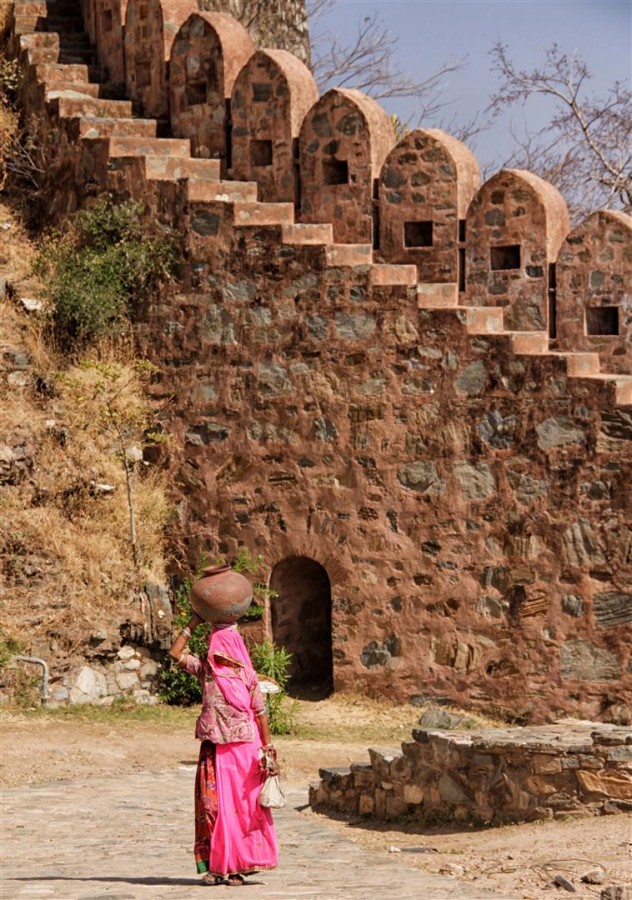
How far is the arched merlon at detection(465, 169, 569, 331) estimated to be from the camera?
16.0 meters

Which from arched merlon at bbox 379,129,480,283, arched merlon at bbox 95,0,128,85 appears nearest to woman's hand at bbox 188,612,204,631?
arched merlon at bbox 379,129,480,283

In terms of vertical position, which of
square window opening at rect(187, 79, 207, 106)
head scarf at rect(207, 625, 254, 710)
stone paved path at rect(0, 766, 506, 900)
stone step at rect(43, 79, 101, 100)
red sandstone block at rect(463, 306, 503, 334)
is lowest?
stone paved path at rect(0, 766, 506, 900)

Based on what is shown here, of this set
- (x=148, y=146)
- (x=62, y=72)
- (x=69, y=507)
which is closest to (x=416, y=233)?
(x=148, y=146)

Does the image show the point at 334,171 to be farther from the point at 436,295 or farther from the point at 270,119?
the point at 436,295

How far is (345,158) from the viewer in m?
16.7

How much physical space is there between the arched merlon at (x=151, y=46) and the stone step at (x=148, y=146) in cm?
79

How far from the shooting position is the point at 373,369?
50.9ft

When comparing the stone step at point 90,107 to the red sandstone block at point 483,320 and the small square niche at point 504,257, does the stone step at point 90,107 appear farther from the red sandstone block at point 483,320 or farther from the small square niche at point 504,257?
the red sandstone block at point 483,320

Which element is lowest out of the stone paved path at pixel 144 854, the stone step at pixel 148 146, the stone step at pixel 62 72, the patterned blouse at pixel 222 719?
the stone paved path at pixel 144 854

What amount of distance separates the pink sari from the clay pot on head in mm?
336

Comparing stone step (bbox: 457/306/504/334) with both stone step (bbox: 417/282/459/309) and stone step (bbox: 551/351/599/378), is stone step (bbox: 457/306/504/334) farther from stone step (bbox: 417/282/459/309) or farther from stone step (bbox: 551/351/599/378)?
stone step (bbox: 551/351/599/378)

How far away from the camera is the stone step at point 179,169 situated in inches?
664

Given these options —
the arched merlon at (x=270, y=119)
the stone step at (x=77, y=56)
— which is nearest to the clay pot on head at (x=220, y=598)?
the arched merlon at (x=270, y=119)

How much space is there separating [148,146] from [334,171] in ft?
6.18
